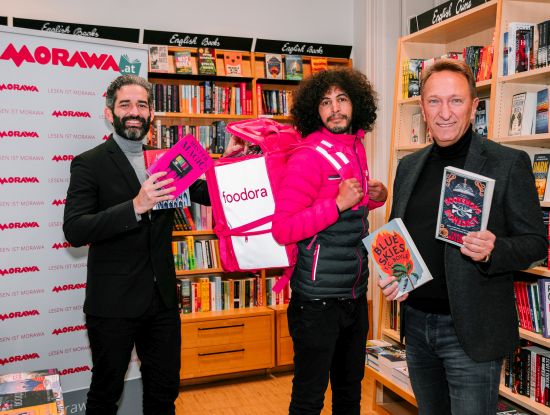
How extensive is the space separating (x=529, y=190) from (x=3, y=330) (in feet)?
7.98

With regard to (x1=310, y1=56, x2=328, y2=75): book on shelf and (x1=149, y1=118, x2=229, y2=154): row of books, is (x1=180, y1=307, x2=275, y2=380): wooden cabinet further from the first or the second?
(x1=310, y1=56, x2=328, y2=75): book on shelf

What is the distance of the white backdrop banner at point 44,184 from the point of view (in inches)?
103

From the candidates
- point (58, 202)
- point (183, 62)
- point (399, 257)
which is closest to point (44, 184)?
point (58, 202)

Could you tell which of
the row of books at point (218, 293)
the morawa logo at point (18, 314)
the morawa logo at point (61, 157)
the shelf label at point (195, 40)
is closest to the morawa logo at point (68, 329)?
the morawa logo at point (18, 314)

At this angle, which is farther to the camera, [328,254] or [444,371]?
[328,254]

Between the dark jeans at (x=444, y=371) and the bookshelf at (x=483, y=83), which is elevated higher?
the bookshelf at (x=483, y=83)

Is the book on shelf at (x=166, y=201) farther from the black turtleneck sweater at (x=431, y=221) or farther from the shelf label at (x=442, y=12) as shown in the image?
the shelf label at (x=442, y=12)

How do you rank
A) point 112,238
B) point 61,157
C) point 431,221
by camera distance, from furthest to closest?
point 61,157, point 112,238, point 431,221

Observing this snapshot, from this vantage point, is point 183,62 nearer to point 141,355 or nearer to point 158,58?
point 158,58

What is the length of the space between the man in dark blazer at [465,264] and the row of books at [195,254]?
8.37 feet

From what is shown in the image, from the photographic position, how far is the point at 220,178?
2.03 metres

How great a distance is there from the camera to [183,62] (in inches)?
159

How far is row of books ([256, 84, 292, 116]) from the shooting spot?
4.33 m

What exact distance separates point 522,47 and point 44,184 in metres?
2.46
